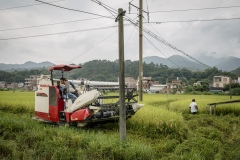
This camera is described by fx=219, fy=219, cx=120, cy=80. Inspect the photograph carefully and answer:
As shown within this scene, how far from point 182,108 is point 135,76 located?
9470cm

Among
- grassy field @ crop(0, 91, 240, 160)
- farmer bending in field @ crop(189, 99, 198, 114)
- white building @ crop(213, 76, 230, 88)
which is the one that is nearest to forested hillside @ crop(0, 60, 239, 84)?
white building @ crop(213, 76, 230, 88)

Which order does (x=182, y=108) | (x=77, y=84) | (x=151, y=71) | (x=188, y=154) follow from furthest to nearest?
(x=151, y=71), (x=182, y=108), (x=77, y=84), (x=188, y=154)

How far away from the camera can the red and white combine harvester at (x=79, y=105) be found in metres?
7.67

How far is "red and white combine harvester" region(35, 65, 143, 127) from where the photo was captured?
7672 mm

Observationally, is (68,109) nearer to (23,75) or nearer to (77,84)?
(77,84)

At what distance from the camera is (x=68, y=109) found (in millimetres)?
8375

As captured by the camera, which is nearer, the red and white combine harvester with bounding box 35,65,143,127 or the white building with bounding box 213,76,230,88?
the red and white combine harvester with bounding box 35,65,143,127

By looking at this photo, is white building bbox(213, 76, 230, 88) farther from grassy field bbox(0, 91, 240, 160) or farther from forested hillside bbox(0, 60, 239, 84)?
grassy field bbox(0, 91, 240, 160)

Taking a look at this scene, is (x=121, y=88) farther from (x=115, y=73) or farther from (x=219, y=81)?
(x=219, y=81)

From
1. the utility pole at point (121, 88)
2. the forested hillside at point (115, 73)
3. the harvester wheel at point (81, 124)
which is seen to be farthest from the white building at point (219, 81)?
the utility pole at point (121, 88)

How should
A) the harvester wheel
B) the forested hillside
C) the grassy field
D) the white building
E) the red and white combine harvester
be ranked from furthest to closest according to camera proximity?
the white building → the forested hillside → the harvester wheel → the red and white combine harvester → the grassy field

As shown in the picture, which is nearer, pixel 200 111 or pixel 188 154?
pixel 188 154

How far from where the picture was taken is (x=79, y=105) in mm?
7914

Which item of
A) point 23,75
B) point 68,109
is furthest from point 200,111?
point 23,75
